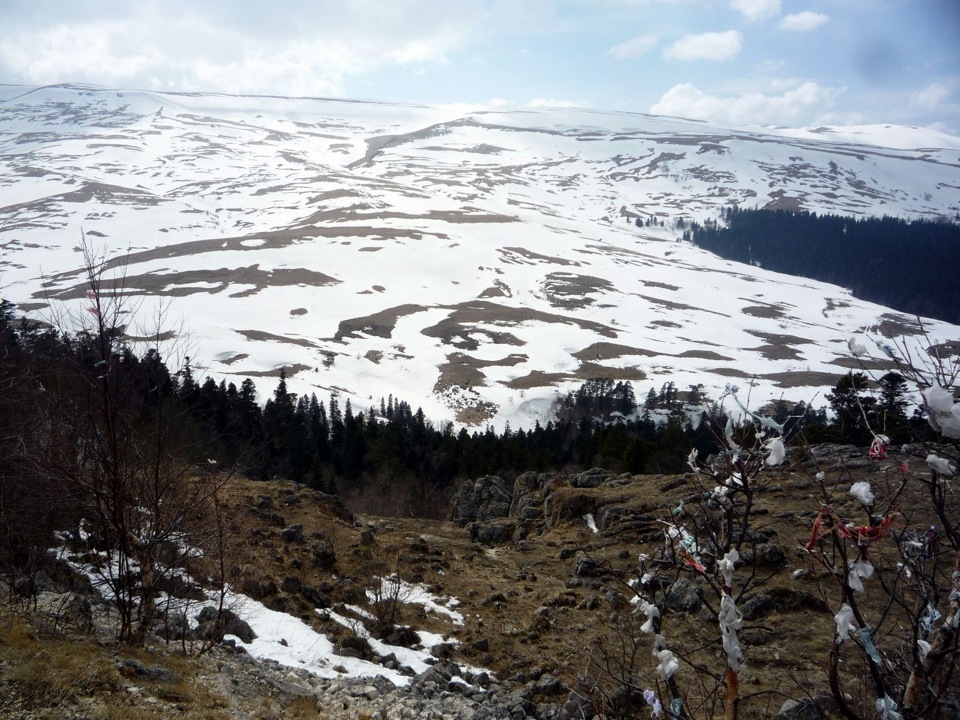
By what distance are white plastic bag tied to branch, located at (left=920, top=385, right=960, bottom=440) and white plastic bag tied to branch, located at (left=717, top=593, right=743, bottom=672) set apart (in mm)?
1067

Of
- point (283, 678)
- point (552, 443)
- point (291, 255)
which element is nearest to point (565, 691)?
point (283, 678)

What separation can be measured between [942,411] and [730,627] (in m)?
1.22

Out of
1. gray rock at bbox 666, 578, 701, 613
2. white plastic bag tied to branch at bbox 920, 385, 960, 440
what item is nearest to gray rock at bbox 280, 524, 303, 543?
gray rock at bbox 666, 578, 701, 613

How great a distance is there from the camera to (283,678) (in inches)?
338

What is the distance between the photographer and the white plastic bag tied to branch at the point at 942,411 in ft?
7.28

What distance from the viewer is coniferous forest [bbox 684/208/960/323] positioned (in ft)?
431

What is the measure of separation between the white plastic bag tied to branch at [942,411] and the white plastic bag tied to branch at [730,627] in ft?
3.50

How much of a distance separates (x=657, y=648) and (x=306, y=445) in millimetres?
36283

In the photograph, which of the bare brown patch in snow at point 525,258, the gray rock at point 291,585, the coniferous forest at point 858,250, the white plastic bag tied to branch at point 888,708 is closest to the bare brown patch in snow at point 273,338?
the bare brown patch in snow at point 525,258

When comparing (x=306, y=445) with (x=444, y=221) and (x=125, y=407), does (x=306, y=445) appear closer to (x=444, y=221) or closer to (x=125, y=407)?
(x=125, y=407)

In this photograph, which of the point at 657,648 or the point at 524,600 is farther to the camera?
the point at 524,600

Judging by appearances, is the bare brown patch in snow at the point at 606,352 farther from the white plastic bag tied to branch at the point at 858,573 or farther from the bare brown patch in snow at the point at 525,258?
the white plastic bag tied to branch at the point at 858,573

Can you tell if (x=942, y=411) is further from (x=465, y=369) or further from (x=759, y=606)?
(x=465, y=369)

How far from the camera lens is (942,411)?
228 cm
